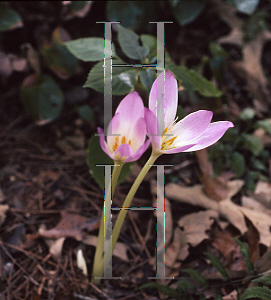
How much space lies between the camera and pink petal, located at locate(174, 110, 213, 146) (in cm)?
76

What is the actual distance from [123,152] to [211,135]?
24 centimetres

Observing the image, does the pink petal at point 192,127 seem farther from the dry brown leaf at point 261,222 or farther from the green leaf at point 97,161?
the dry brown leaf at point 261,222

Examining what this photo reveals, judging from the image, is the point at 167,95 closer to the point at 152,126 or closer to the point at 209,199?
the point at 152,126

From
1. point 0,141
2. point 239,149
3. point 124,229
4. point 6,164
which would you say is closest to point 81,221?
point 124,229

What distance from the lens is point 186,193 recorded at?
1.41 m

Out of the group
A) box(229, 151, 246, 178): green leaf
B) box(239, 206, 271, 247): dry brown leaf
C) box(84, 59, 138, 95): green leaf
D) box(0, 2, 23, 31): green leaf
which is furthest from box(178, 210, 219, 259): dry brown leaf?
box(0, 2, 23, 31): green leaf

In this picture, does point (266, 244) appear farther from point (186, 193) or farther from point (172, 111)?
point (172, 111)

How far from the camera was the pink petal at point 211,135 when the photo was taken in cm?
75

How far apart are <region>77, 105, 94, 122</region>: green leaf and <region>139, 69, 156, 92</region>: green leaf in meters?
0.65

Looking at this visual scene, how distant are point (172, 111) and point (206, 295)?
71 centimetres

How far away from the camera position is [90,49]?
3.66 feet

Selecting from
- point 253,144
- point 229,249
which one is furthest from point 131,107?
point 253,144

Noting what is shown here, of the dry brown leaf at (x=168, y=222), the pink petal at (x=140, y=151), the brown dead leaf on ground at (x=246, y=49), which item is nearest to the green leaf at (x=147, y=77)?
the pink petal at (x=140, y=151)

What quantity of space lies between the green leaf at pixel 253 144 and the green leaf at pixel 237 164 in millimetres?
89
